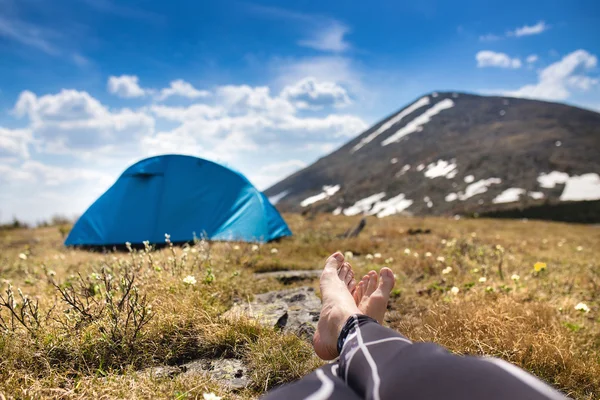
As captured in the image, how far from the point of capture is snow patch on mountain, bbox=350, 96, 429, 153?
8909cm

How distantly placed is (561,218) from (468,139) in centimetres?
3571

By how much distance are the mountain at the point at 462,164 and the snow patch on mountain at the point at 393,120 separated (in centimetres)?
75

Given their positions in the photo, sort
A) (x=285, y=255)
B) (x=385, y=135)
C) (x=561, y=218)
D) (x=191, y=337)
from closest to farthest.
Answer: (x=191, y=337) → (x=285, y=255) → (x=561, y=218) → (x=385, y=135)

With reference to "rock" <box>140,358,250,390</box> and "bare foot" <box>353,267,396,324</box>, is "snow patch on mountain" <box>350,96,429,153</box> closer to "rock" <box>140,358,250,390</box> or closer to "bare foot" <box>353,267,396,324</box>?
"bare foot" <box>353,267,396,324</box>

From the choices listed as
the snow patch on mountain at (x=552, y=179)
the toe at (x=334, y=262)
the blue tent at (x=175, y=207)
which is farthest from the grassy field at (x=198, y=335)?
the snow patch on mountain at (x=552, y=179)

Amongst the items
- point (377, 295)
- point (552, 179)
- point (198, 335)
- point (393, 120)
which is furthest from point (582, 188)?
point (393, 120)

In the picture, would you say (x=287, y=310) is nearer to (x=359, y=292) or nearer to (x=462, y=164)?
(x=359, y=292)

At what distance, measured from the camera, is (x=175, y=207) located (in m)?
8.64

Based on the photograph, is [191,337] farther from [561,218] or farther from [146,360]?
[561,218]

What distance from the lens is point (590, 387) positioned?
7.61 ft

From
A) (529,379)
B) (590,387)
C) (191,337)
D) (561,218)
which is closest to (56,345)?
(191,337)

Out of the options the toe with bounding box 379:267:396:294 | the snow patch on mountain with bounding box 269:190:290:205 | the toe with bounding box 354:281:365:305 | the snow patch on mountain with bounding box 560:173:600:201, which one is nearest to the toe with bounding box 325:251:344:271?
the toe with bounding box 354:281:365:305

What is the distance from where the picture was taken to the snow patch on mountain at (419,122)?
79.3 metres

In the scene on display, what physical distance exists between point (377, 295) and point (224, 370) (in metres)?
1.14
